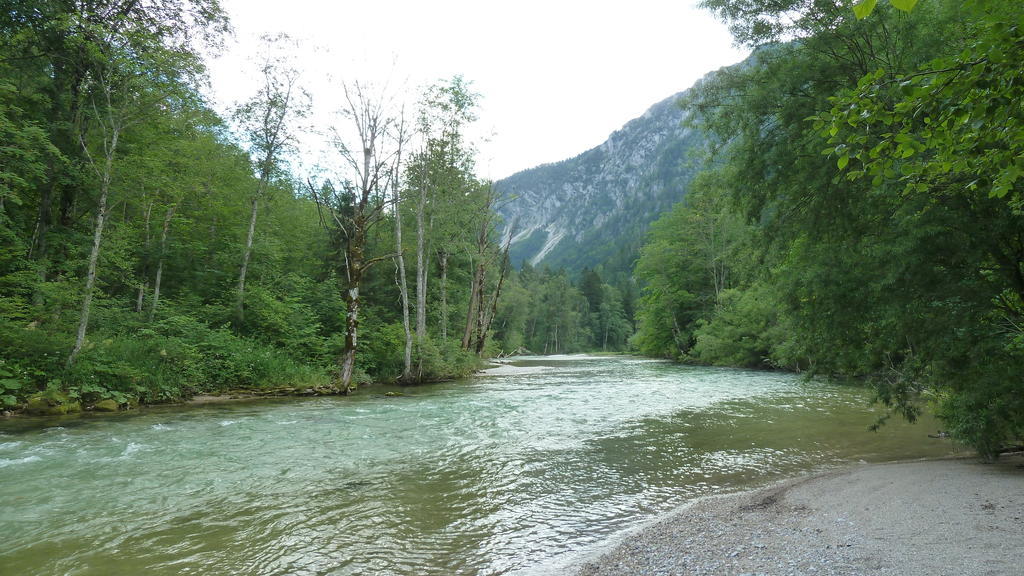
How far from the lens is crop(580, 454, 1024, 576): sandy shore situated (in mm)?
3250

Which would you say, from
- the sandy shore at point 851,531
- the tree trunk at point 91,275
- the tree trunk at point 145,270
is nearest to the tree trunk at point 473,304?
the tree trunk at point 145,270

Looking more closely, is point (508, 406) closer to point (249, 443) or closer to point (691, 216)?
point (249, 443)

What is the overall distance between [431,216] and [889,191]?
23.0 metres

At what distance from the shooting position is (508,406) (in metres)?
14.1

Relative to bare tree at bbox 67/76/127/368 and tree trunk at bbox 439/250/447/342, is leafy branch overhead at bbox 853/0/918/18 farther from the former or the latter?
tree trunk at bbox 439/250/447/342

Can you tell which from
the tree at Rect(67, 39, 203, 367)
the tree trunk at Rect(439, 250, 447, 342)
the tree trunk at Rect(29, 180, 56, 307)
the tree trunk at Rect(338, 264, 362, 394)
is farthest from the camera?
the tree trunk at Rect(439, 250, 447, 342)

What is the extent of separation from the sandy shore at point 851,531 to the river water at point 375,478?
725 millimetres

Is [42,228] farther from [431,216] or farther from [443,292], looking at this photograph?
[443,292]

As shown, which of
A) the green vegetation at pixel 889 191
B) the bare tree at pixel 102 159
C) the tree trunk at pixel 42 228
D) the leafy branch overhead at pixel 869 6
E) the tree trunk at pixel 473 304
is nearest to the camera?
the leafy branch overhead at pixel 869 6

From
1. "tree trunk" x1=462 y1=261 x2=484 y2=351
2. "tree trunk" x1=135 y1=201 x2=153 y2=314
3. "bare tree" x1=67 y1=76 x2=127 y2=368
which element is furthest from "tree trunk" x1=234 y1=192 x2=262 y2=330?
"tree trunk" x1=462 y1=261 x2=484 y2=351

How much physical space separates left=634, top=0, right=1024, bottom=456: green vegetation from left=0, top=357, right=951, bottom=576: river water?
231cm

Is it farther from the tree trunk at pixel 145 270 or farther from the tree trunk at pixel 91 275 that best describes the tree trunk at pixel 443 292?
the tree trunk at pixel 91 275

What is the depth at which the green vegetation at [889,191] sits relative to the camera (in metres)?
3.04

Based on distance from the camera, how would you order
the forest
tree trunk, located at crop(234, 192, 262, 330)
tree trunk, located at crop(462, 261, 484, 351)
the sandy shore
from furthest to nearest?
tree trunk, located at crop(462, 261, 484, 351) → tree trunk, located at crop(234, 192, 262, 330) → the forest → the sandy shore
